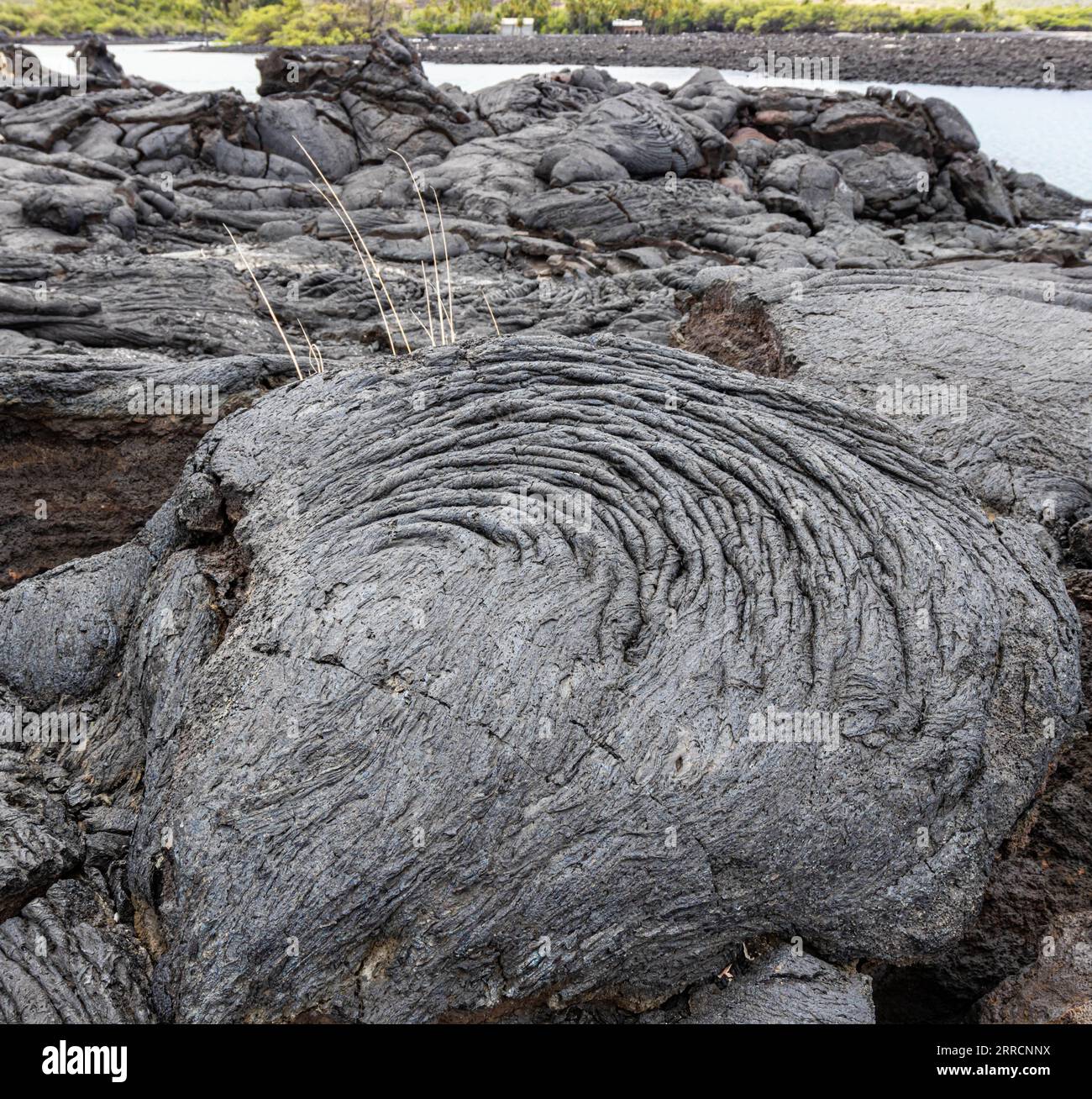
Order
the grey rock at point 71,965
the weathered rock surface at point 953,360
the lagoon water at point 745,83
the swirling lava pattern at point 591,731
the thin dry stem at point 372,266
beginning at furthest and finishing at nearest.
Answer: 1. the lagoon water at point 745,83
2. the thin dry stem at point 372,266
3. the weathered rock surface at point 953,360
4. the swirling lava pattern at point 591,731
5. the grey rock at point 71,965

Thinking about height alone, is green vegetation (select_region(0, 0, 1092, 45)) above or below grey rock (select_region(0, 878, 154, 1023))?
above

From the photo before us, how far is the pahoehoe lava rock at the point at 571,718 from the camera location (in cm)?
411

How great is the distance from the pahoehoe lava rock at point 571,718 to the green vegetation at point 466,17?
35.8 metres

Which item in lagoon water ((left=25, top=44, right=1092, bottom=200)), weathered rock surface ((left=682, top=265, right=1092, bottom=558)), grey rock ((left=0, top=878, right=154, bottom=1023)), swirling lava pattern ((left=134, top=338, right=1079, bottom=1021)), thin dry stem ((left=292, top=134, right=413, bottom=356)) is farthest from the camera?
lagoon water ((left=25, top=44, right=1092, bottom=200))

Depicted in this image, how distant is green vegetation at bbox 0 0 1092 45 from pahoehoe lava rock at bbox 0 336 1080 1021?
1409 inches

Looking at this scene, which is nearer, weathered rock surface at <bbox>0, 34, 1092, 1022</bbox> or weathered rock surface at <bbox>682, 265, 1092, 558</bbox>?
weathered rock surface at <bbox>0, 34, 1092, 1022</bbox>

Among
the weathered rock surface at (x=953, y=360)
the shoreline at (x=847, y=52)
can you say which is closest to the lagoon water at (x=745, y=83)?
the shoreline at (x=847, y=52)

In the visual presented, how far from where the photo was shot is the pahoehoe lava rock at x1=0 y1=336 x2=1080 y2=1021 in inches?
162

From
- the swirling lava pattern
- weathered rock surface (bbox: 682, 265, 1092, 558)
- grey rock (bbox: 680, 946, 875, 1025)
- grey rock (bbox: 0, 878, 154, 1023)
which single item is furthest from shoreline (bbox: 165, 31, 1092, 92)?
grey rock (bbox: 680, 946, 875, 1025)

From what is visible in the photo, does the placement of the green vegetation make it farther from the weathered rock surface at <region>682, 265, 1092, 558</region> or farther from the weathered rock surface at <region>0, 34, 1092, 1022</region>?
the weathered rock surface at <region>0, 34, 1092, 1022</region>

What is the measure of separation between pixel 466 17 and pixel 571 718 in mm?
41047

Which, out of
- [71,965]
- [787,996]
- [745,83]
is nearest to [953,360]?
[787,996]

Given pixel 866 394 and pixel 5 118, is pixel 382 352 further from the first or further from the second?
pixel 5 118

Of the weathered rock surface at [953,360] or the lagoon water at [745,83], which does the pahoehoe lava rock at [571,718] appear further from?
the lagoon water at [745,83]
